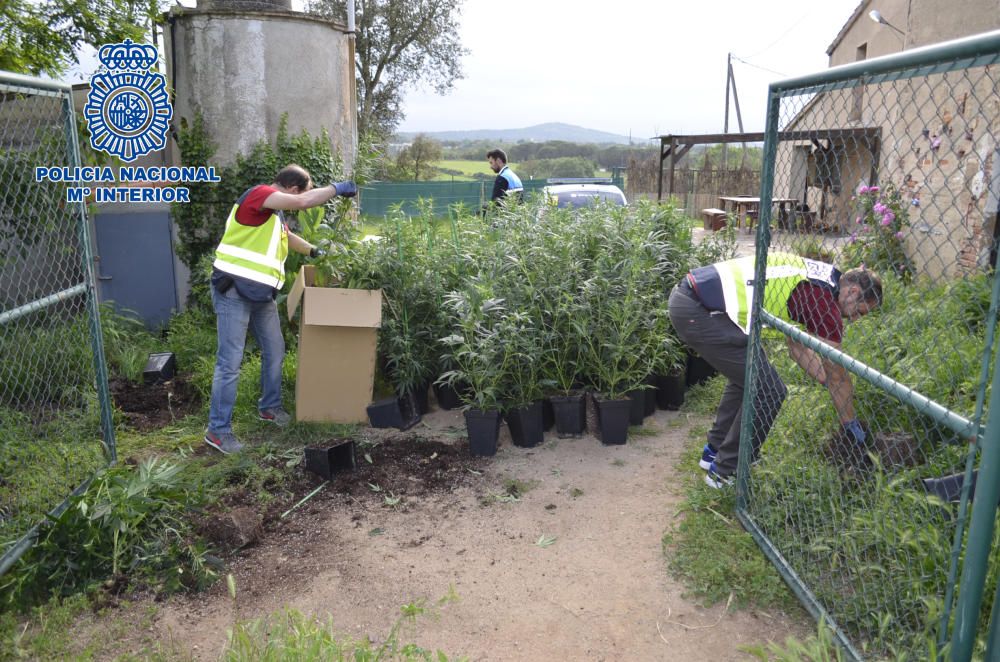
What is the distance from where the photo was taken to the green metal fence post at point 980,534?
196 cm

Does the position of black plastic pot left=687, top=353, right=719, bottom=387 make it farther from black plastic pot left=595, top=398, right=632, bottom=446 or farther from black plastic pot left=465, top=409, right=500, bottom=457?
black plastic pot left=465, top=409, right=500, bottom=457

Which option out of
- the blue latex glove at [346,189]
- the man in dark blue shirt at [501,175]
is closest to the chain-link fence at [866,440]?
the blue latex glove at [346,189]

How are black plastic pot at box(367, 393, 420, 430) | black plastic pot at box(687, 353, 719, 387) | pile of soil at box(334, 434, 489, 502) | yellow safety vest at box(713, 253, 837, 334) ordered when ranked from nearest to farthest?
yellow safety vest at box(713, 253, 837, 334) < pile of soil at box(334, 434, 489, 502) < black plastic pot at box(367, 393, 420, 430) < black plastic pot at box(687, 353, 719, 387)

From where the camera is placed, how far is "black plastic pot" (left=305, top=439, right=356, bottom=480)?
435 centimetres

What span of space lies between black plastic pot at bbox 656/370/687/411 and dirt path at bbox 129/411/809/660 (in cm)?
92

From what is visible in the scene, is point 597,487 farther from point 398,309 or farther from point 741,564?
point 398,309

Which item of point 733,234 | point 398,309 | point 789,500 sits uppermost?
point 733,234

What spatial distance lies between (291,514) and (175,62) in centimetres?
567

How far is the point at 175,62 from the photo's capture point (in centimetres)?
760

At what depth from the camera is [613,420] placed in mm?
4766

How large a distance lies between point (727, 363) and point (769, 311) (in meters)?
0.60

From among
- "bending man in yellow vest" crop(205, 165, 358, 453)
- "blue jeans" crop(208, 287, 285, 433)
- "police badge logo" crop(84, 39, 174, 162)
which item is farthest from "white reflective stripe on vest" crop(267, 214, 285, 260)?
"police badge logo" crop(84, 39, 174, 162)

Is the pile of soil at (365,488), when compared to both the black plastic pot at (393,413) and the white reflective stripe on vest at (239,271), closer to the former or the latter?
the black plastic pot at (393,413)

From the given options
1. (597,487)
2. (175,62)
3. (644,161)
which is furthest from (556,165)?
(597,487)
